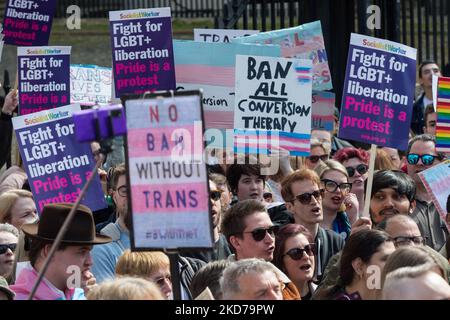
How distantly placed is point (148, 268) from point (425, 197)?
12.1 ft

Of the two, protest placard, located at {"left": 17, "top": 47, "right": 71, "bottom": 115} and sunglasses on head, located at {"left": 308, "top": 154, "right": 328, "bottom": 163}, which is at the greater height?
protest placard, located at {"left": 17, "top": 47, "right": 71, "bottom": 115}

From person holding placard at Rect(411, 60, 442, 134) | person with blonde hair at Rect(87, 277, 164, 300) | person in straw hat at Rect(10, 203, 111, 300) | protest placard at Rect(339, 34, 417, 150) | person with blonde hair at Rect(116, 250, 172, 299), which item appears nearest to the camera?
person with blonde hair at Rect(87, 277, 164, 300)

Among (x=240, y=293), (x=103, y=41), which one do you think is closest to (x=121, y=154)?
(x=240, y=293)

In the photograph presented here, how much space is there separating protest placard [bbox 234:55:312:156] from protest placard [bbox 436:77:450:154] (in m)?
0.97

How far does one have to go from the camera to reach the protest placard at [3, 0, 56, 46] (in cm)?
1237

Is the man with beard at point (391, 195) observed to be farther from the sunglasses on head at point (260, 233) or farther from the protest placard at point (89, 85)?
the protest placard at point (89, 85)

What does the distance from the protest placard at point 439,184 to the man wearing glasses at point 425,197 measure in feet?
0.22

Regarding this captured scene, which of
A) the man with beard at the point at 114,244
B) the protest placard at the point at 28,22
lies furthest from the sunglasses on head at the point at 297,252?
the protest placard at the point at 28,22

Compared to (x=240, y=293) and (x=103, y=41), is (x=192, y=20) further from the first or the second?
(x=240, y=293)

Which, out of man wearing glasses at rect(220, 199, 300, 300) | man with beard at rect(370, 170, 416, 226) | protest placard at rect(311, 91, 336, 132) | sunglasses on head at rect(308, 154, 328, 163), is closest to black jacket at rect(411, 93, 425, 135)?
protest placard at rect(311, 91, 336, 132)

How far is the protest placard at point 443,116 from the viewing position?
1016 centimetres

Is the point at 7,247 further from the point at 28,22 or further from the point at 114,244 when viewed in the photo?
the point at 28,22

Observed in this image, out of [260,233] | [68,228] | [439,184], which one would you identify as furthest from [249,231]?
[439,184]

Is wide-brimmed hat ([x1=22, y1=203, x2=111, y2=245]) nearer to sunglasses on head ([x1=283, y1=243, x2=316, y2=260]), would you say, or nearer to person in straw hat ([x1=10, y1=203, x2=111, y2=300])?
person in straw hat ([x1=10, y1=203, x2=111, y2=300])
